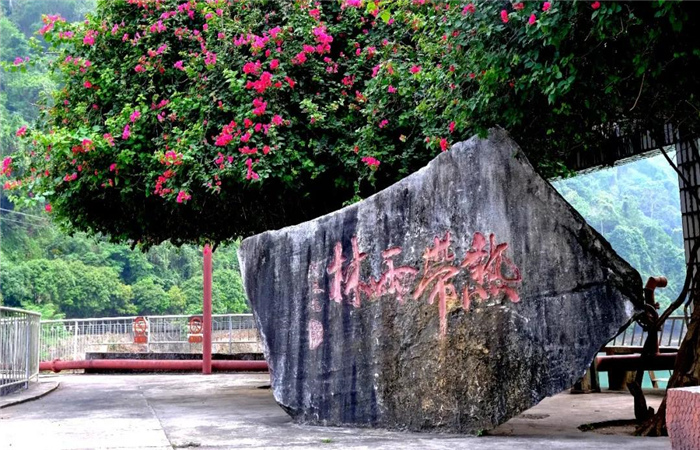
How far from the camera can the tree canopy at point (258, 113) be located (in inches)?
228

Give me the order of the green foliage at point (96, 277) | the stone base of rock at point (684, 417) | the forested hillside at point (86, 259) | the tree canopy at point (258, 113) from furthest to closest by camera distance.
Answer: the forested hillside at point (86, 259) < the green foliage at point (96, 277) < the tree canopy at point (258, 113) < the stone base of rock at point (684, 417)

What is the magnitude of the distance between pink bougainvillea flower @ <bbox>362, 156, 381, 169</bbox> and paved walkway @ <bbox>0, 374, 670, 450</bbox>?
2150 millimetres

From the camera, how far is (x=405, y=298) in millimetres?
5461

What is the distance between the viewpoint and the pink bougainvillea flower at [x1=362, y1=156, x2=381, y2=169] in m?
6.75

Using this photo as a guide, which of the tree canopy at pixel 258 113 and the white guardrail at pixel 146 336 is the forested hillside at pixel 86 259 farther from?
the tree canopy at pixel 258 113

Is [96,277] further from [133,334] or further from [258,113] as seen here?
[258,113]

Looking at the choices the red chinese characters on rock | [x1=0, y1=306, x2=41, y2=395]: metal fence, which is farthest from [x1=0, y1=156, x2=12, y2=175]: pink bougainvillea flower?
the red chinese characters on rock

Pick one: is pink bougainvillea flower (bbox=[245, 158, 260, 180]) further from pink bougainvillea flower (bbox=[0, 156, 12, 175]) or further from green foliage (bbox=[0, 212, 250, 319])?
green foliage (bbox=[0, 212, 250, 319])

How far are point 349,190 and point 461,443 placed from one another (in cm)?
351

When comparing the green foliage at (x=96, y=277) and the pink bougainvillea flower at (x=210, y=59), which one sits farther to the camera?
the green foliage at (x=96, y=277)

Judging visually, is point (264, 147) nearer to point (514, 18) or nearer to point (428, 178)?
point (428, 178)

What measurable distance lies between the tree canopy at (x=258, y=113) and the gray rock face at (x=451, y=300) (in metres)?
0.54

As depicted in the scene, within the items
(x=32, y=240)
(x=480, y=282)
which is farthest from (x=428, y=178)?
(x=32, y=240)

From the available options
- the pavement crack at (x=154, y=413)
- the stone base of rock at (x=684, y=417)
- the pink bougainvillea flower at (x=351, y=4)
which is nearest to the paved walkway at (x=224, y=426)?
the pavement crack at (x=154, y=413)
